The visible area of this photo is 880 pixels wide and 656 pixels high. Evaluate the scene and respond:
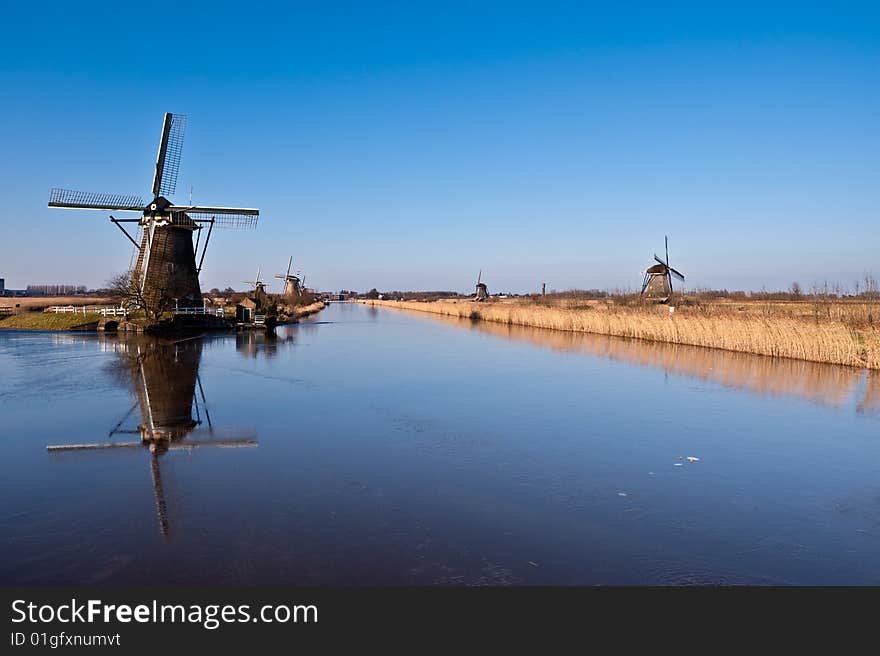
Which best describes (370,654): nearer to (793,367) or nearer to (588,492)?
(588,492)

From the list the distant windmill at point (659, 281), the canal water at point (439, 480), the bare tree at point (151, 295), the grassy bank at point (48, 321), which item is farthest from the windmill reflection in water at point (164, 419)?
the distant windmill at point (659, 281)

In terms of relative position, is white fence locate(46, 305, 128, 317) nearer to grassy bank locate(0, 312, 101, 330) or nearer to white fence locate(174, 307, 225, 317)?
grassy bank locate(0, 312, 101, 330)

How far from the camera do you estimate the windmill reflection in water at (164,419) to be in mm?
6562

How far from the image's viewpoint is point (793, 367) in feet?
45.3

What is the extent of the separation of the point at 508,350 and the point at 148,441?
42.3 feet

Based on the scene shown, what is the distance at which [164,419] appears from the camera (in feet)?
26.7

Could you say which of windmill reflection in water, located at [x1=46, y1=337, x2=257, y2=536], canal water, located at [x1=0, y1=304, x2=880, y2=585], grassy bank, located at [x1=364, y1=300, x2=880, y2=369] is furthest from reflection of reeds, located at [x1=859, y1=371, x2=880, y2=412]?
windmill reflection in water, located at [x1=46, y1=337, x2=257, y2=536]

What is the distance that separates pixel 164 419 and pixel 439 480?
14.4ft

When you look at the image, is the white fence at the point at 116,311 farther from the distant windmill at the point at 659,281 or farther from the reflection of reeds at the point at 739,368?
the distant windmill at the point at 659,281

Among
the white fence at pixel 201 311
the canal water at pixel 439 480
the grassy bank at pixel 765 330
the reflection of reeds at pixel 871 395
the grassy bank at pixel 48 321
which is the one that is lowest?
the grassy bank at pixel 48 321

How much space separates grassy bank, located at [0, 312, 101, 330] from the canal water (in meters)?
15.3

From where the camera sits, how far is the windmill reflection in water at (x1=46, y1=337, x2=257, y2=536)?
6562 mm

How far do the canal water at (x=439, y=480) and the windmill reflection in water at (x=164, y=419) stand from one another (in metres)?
0.06

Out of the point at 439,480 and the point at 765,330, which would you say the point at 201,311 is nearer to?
the point at 765,330
